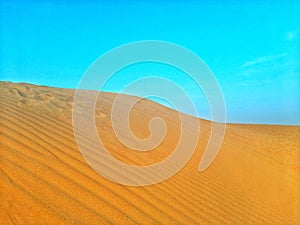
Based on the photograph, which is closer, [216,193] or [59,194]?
[59,194]

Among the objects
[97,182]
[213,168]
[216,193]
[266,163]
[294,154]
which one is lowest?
[97,182]

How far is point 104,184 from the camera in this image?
394cm

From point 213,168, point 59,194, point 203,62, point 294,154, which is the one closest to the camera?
point 59,194

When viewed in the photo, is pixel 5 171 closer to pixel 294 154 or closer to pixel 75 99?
pixel 75 99

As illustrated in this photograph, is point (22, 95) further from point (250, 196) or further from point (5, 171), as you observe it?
point (250, 196)

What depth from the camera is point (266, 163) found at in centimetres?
827

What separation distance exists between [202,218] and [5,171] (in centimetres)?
247

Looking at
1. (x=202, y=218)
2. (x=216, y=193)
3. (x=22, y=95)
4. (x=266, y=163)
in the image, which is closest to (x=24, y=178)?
(x=202, y=218)

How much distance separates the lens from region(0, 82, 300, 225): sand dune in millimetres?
3174

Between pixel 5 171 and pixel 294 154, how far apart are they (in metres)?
10.1

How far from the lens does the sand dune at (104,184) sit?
317cm

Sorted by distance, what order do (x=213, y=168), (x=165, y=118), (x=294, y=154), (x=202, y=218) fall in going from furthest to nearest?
(x=294, y=154) < (x=165, y=118) < (x=213, y=168) < (x=202, y=218)

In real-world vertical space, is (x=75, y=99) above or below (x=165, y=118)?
below

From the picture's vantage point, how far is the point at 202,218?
12.8 feet
